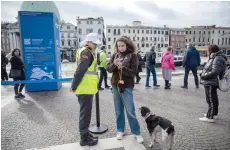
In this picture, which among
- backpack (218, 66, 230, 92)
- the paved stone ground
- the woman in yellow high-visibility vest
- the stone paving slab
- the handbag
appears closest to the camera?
the woman in yellow high-visibility vest

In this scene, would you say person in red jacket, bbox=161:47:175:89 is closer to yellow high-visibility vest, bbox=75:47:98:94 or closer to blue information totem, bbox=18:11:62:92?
blue information totem, bbox=18:11:62:92

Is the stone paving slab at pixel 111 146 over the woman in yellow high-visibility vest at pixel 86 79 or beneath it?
beneath

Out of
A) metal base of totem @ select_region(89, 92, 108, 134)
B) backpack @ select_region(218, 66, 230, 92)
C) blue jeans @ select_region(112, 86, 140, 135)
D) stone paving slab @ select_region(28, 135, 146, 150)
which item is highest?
backpack @ select_region(218, 66, 230, 92)

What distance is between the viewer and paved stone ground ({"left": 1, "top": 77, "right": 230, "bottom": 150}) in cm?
340

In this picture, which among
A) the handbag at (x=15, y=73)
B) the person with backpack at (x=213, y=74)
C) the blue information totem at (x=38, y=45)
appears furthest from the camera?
the blue information totem at (x=38, y=45)

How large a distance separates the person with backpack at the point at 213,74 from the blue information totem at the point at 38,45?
5693 millimetres

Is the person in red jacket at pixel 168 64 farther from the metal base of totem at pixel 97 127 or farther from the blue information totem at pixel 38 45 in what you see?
the metal base of totem at pixel 97 127

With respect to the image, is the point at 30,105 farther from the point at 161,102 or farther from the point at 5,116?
the point at 161,102

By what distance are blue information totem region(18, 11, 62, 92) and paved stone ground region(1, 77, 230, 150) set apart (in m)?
0.89

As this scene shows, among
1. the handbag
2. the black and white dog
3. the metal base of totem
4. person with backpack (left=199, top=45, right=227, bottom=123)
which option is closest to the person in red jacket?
person with backpack (left=199, top=45, right=227, bottom=123)

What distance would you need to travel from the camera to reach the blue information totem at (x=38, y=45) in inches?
275

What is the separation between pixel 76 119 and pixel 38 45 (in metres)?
4.07

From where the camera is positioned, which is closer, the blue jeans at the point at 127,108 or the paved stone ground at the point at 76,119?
the blue jeans at the point at 127,108

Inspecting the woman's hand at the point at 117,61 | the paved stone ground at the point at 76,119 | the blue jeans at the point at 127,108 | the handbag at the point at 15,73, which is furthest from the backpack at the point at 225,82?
the handbag at the point at 15,73
